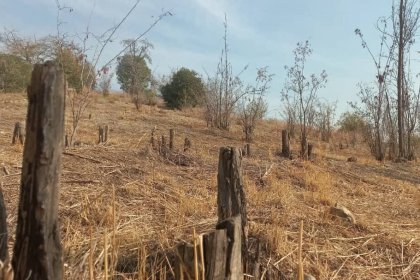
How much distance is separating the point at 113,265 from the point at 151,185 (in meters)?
2.26

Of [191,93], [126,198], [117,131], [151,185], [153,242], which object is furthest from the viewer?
[191,93]

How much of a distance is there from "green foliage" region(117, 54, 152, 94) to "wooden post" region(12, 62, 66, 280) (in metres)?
12.9

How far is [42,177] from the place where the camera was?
1.37m

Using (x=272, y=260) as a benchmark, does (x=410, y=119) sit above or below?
above

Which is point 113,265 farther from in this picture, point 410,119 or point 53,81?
point 410,119

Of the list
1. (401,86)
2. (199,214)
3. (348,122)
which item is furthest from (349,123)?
(199,214)

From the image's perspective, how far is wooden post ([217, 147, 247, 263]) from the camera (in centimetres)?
228

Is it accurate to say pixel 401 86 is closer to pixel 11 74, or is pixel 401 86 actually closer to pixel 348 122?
pixel 348 122

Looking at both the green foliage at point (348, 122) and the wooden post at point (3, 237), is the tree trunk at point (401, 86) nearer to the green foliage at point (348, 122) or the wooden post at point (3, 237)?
the green foliage at point (348, 122)

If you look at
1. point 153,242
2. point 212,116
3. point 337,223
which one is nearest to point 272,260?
point 153,242

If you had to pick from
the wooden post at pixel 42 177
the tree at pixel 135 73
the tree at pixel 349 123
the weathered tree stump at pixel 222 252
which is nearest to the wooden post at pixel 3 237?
the wooden post at pixel 42 177

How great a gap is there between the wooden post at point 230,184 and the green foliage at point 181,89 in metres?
19.2

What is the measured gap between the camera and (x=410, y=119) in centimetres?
1380

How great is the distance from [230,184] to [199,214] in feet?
5.01
